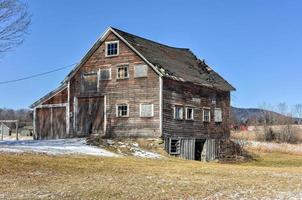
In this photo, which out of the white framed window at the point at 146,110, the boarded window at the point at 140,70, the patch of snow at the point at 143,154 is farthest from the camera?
the boarded window at the point at 140,70

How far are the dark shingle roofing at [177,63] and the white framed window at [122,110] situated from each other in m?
4.01

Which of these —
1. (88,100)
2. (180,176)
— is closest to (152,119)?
(88,100)

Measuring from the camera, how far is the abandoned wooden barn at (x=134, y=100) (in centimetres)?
4053

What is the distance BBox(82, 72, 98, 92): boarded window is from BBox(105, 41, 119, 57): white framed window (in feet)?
6.77

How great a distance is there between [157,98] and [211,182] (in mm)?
21684

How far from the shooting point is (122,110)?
137 feet

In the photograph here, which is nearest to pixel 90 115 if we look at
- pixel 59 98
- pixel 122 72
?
pixel 59 98

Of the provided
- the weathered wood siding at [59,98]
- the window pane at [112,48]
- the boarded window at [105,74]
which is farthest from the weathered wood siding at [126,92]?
the weathered wood siding at [59,98]

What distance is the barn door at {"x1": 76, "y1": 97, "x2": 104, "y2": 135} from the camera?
42.5 metres

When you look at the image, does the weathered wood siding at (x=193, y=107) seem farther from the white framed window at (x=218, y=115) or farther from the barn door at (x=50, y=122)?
the barn door at (x=50, y=122)

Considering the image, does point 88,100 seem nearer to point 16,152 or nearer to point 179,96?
point 179,96

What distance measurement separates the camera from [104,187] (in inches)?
680

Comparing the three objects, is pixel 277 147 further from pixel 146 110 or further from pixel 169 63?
pixel 146 110

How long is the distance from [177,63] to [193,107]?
14.5 feet
